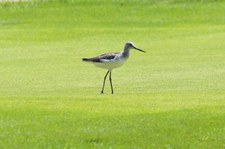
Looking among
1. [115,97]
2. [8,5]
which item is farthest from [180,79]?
[8,5]

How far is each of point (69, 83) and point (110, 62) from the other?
158 cm

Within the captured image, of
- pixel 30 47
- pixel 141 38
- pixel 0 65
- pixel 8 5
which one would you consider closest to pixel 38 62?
pixel 0 65

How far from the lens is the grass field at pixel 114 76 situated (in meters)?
12.6

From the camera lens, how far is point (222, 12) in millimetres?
36875

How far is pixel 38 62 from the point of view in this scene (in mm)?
23703

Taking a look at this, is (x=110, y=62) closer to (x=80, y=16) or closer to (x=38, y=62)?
(x=38, y=62)

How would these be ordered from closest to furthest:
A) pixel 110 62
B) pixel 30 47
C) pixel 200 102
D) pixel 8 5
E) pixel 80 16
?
1. pixel 200 102
2. pixel 110 62
3. pixel 30 47
4. pixel 80 16
5. pixel 8 5

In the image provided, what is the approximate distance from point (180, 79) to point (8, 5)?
2092 centimetres

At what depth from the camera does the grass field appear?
41.3 feet

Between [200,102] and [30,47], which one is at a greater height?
[200,102]

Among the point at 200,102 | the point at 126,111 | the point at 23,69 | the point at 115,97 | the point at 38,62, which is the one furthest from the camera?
the point at 38,62

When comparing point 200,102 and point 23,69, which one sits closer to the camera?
point 200,102

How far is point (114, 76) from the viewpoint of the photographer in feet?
69.9

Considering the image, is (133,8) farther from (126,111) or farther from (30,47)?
(126,111)
